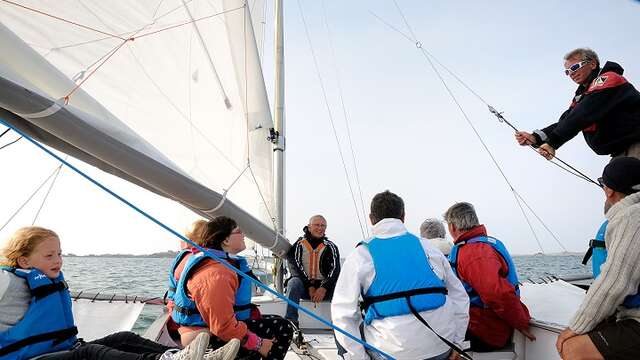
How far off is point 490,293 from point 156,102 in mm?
2227

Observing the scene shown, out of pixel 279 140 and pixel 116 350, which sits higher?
pixel 279 140

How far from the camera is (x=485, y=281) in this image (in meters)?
2.59

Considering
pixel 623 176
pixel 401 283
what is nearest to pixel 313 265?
pixel 401 283

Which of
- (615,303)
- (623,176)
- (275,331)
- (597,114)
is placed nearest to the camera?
(615,303)

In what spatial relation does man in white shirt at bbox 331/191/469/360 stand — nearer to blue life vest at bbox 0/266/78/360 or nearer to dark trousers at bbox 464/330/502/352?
dark trousers at bbox 464/330/502/352

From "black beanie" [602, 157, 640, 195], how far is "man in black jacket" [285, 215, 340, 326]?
3.01m

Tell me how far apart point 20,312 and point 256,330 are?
Result: 1.24 meters

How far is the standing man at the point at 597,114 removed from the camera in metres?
2.42

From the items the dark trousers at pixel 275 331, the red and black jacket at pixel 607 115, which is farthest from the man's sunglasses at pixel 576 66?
the dark trousers at pixel 275 331

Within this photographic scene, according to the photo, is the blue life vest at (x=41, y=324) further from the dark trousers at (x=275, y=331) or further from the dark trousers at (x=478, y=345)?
the dark trousers at (x=478, y=345)

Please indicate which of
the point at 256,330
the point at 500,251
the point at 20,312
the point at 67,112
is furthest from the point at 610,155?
the point at 20,312

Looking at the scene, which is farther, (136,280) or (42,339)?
(136,280)

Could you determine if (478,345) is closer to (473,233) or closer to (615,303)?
(473,233)

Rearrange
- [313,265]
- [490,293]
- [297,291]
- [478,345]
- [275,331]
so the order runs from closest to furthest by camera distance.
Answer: [490,293], [275,331], [478,345], [297,291], [313,265]
